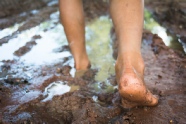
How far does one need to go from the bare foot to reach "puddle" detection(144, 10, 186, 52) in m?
1.30

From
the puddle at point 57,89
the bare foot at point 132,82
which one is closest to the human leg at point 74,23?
the puddle at point 57,89

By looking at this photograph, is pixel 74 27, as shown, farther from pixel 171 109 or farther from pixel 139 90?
pixel 171 109

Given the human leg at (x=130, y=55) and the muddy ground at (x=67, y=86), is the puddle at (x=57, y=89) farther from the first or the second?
the human leg at (x=130, y=55)

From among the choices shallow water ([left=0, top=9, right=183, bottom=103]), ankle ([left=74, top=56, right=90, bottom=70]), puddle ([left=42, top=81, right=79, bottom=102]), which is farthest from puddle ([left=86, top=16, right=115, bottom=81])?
puddle ([left=42, top=81, right=79, bottom=102])

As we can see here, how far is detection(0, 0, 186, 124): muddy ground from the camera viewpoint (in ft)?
4.26

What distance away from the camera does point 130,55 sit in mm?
1251

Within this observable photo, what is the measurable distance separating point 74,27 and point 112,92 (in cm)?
54

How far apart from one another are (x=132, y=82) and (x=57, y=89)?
2.44 ft

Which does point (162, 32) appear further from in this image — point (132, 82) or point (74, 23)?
point (132, 82)

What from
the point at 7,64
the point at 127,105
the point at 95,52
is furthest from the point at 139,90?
the point at 7,64

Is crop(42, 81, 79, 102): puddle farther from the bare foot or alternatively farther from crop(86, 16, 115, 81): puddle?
the bare foot

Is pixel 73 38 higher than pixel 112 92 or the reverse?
higher

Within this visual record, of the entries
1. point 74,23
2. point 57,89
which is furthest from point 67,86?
point 74,23

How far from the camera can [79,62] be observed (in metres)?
1.84
